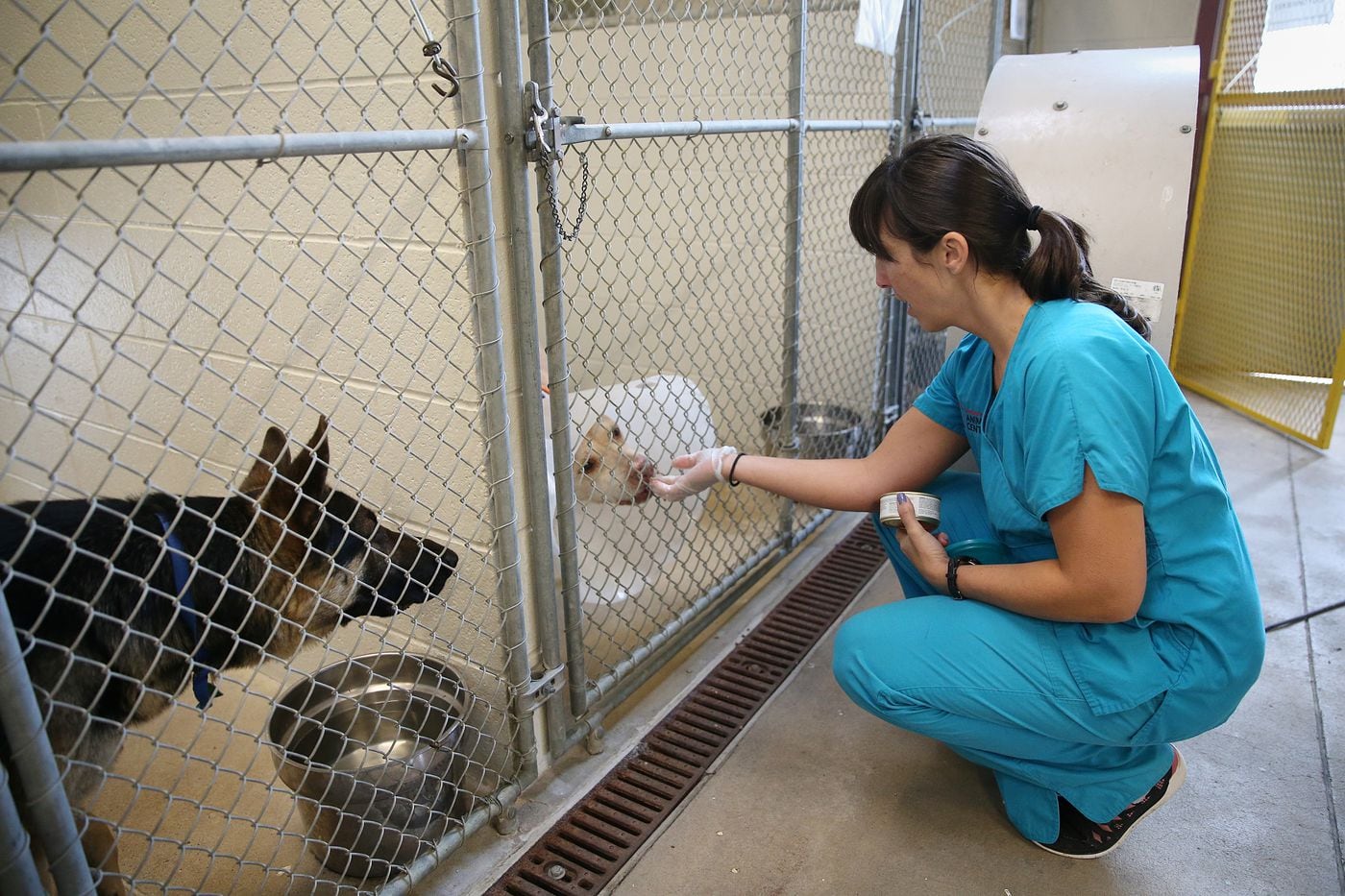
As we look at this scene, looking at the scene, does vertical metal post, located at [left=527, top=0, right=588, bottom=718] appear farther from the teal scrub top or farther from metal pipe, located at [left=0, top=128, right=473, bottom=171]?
the teal scrub top

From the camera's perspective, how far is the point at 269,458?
1594 millimetres

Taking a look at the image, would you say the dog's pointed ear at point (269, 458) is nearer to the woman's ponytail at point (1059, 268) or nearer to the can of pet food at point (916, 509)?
the can of pet food at point (916, 509)

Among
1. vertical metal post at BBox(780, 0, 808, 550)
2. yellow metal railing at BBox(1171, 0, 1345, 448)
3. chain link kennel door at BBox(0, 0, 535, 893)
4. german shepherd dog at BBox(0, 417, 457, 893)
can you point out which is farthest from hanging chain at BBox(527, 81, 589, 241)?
yellow metal railing at BBox(1171, 0, 1345, 448)

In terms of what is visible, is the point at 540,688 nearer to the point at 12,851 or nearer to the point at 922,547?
the point at 922,547

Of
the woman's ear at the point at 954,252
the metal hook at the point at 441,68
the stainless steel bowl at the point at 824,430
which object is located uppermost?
the metal hook at the point at 441,68

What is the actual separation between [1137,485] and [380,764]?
→ 63.4 inches

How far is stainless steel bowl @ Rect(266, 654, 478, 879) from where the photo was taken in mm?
1765

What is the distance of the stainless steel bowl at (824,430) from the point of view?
3.38 metres

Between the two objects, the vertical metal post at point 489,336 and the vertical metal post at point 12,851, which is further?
the vertical metal post at point 489,336

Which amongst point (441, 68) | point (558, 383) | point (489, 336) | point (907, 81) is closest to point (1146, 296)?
point (907, 81)

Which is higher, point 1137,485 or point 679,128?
point 679,128

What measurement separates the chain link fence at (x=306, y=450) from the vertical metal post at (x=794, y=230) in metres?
0.01

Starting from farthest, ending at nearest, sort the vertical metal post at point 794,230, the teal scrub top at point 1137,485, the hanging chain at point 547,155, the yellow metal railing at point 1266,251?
the yellow metal railing at point 1266,251, the vertical metal post at point 794,230, the hanging chain at point 547,155, the teal scrub top at point 1137,485

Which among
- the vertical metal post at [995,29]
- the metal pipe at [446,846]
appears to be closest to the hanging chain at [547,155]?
the metal pipe at [446,846]
